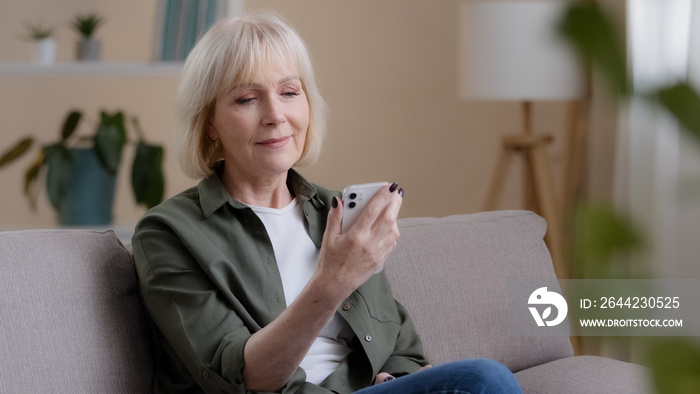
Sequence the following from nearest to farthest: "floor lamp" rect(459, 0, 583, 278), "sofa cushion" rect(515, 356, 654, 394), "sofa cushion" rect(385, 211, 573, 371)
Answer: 1. "sofa cushion" rect(515, 356, 654, 394)
2. "sofa cushion" rect(385, 211, 573, 371)
3. "floor lamp" rect(459, 0, 583, 278)

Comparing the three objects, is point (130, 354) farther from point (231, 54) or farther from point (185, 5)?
point (185, 5)

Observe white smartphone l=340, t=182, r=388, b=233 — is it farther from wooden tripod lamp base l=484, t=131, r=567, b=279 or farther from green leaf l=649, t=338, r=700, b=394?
wooden tripod lamp base l=484, t=131, r=567, b=279

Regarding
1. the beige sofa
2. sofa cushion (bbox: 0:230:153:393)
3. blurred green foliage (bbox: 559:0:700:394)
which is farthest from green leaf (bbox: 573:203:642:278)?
sofa cushion (bbox: 0:230:153:393)

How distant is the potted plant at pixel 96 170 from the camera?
2402 mm

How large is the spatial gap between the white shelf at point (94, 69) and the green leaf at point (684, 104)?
94.1 inches

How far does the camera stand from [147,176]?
96.3 inches

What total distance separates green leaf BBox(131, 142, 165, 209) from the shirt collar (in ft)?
3.46

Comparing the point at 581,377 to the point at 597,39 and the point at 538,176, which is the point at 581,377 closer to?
the point at 538,176

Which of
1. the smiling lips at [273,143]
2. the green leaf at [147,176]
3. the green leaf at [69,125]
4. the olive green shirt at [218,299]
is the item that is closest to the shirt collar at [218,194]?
the olive green shirt at [218,299]

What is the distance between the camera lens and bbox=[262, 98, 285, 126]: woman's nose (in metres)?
1.34

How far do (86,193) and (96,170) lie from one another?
0.08 metres

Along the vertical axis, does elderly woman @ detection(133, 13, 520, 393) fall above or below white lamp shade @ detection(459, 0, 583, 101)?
below

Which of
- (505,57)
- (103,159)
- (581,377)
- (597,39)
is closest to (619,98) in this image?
(597,39)

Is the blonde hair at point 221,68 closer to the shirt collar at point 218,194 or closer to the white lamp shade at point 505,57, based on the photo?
the shirt collar at point 218,194
